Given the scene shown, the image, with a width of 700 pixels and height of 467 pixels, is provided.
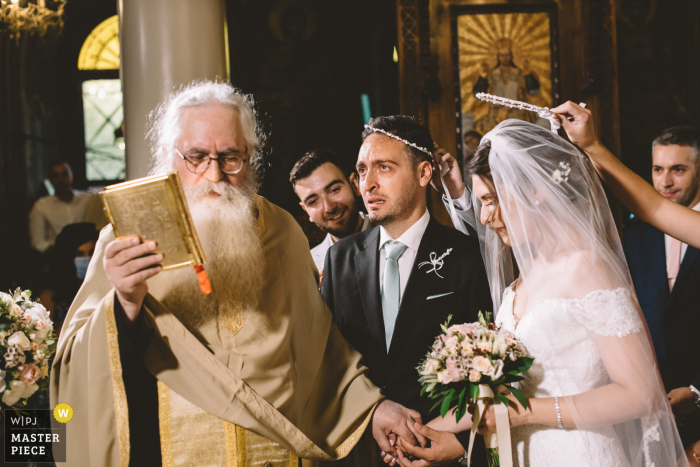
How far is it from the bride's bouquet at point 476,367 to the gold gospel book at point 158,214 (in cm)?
97

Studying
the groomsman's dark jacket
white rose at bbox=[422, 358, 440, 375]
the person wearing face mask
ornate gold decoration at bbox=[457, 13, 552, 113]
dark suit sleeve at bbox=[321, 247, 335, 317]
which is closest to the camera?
white rose at bbox=[422, 358, 440, 375]

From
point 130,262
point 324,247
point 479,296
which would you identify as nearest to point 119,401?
point 130,262

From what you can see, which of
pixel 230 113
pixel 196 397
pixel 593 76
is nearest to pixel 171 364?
pixel 196 397

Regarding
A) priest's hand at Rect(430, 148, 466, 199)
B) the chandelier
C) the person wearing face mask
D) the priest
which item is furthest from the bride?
the chandelier

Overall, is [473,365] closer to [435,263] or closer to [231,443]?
[435,263]

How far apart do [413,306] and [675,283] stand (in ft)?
5.76

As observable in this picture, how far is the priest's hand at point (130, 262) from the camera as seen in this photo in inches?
63.9

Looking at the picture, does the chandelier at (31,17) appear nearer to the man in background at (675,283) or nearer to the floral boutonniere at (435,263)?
the floral boutonniere at (435,263)

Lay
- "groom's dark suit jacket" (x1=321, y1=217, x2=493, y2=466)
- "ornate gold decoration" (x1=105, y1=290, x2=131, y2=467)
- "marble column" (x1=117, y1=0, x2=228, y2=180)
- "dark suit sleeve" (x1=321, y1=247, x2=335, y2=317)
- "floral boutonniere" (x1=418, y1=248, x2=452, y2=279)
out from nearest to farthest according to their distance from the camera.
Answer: "ornate gold decoration" (x1=105, y1=290, x2=131, y2=467)
"groom's dark suit jacket" (x1=321, y1=217, x2=493, y2=466)
"floral boutonniere" (x1=418, y1=248, x2=452, y2=279)
"dark suit sleeve" (x1=321, y1=247, x2=335, y2=317)
"marble column" (x1=117, y1=0, x2=228, y2=180)

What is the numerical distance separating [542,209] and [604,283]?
371mm

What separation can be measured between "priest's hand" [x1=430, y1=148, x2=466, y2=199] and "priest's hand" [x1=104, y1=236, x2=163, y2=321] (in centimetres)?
177

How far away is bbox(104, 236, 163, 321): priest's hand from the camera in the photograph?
1624mm

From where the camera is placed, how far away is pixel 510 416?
200 centimetres

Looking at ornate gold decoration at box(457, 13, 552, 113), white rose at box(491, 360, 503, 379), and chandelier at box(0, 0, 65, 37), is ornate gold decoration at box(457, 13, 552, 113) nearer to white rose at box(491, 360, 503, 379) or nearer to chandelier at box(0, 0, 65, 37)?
white rose at box(491, 360, 503, 379)
